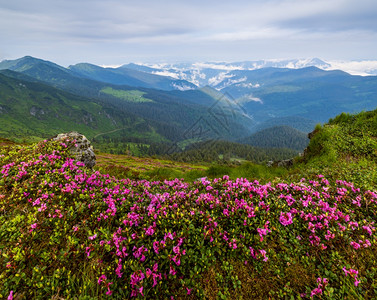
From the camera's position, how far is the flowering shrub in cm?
399

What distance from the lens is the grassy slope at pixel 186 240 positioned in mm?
3998

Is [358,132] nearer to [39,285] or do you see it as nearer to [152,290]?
[152,290]

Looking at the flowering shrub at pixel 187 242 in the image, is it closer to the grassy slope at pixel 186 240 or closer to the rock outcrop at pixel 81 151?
the grassy slope at pixel 186 240

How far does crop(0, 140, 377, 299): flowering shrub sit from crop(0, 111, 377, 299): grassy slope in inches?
1.1

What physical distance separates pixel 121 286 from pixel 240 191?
4.59 m

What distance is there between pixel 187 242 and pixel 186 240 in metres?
0.06

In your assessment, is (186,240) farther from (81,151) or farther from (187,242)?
(81,151)

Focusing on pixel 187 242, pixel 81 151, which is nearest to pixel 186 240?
pixel 187 242

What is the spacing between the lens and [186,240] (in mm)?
4770

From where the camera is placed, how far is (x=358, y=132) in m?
14.6

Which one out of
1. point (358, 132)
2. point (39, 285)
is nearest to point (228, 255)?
point (39, 285)

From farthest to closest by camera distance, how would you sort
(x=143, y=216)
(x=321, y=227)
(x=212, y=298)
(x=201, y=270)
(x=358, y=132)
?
(x=358, y=132) < (x=143, y=216) < (x=321, y=227) < (x=201, y=270) < (x=212, y=298)

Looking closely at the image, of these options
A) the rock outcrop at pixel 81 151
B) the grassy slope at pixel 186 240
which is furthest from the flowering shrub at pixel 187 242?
the rock outcrop at pixel 81 151

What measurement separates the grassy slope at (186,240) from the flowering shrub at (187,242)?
3 centimetres
